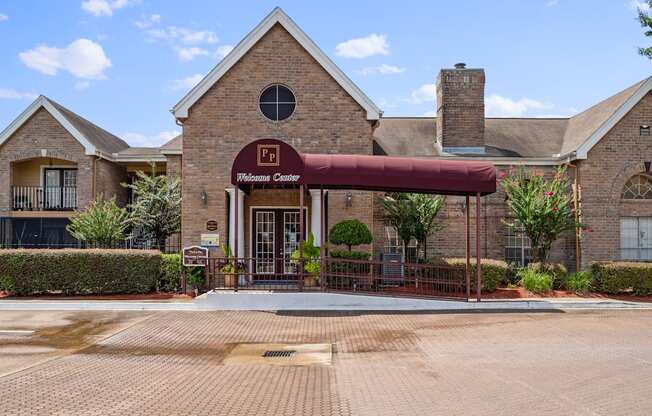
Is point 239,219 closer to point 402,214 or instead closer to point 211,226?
point 211,226

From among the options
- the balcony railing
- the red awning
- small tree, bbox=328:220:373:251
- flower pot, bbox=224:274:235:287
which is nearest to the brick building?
small tree, bbox=328:220:373:251

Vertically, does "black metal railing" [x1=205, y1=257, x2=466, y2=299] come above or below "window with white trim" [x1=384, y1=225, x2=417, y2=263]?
below

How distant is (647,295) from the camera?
17.8 meters

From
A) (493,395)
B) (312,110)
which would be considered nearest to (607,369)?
(493,395)

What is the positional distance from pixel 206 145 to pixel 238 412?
13580mm

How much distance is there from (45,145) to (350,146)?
1362 cm

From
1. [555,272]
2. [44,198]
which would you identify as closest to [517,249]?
[555,272]

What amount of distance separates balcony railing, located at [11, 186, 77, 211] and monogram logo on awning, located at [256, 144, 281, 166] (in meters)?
13.9

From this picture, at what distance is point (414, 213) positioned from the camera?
19.1 metres

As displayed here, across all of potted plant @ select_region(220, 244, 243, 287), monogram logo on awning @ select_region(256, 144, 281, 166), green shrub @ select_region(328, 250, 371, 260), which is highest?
monogram logo on awning @ select_region(256, 144, 281, 166)

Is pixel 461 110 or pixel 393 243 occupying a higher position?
pixel 461 110

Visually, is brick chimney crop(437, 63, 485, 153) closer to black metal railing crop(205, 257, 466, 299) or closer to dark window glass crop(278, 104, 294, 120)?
dark window glass crop(278, 104, 294, 120)

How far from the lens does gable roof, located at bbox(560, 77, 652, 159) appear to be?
68.0 feet

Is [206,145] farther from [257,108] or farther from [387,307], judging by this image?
[387,307]
